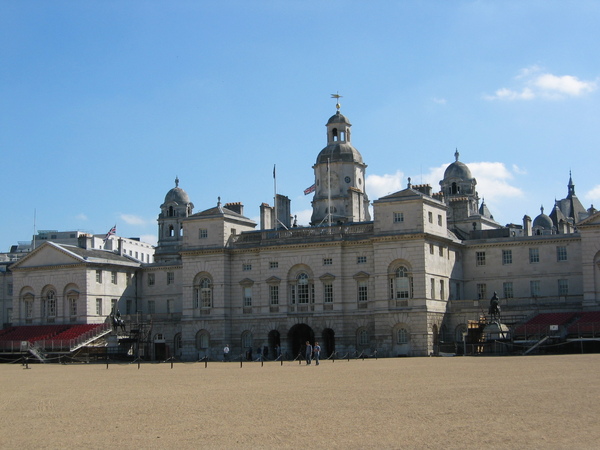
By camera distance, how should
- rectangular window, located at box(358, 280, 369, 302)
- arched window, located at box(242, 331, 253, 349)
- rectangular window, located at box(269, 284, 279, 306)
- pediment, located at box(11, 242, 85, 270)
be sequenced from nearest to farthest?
rectangular window, located at box(358, 280, 369, 302) < rectangular window, located at box(269, 284, 279, 306) < arched window, located at box(242, 331, 253, 349) < pediment, located at box(11, 242, 85, 270)

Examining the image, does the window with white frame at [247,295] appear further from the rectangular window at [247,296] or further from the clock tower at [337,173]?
the clock tower at [337,173]

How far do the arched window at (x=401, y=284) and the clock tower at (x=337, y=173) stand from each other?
49.7 ft

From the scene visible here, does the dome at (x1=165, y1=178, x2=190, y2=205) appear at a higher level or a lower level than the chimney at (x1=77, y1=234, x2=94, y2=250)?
higher

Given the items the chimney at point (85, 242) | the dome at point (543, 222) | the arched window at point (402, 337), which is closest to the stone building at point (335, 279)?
the arched window at point (402, 337)

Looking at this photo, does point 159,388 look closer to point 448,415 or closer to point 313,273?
point 448,415

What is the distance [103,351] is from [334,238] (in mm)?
19773

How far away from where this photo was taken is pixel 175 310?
7894 cm

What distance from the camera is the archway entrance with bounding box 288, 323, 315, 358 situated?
6925 cm

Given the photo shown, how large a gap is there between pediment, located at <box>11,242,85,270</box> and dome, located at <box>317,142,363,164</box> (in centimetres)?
2316

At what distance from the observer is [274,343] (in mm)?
70312

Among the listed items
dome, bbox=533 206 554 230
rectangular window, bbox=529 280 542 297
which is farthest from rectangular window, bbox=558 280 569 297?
dome, bbox=533 206 554 230

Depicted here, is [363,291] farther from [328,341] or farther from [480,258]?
[480,258]

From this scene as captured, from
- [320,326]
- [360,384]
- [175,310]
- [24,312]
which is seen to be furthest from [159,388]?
[24,312]

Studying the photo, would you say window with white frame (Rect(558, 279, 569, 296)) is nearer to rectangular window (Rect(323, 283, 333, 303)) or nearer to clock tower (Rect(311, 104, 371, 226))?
rectangular window (Rect(323, 283, 333, 303))
